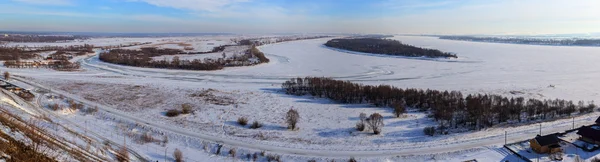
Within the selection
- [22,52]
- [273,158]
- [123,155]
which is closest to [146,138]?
[123,155]

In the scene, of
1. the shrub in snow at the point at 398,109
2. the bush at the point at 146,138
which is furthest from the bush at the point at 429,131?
the bush at the point at 146,138

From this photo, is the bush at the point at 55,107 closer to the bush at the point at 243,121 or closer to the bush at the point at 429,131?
the bush at the point at 243,121

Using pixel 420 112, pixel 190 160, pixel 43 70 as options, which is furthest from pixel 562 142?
pixel 43 70

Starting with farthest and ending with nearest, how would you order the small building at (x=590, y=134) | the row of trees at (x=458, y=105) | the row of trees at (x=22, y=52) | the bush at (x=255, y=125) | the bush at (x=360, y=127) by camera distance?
the row of trees at (x=22, y=52), the row of trees at (x=458, y=105), the bush at (x=255, y=125), the bush at (x=360, y=127), the small building at (x=590, y=134)

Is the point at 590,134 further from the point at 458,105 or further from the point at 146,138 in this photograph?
the point at 146,138

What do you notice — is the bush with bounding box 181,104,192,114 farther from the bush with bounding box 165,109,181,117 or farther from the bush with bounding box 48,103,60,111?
the bush with bounding box 48,103,60,111
